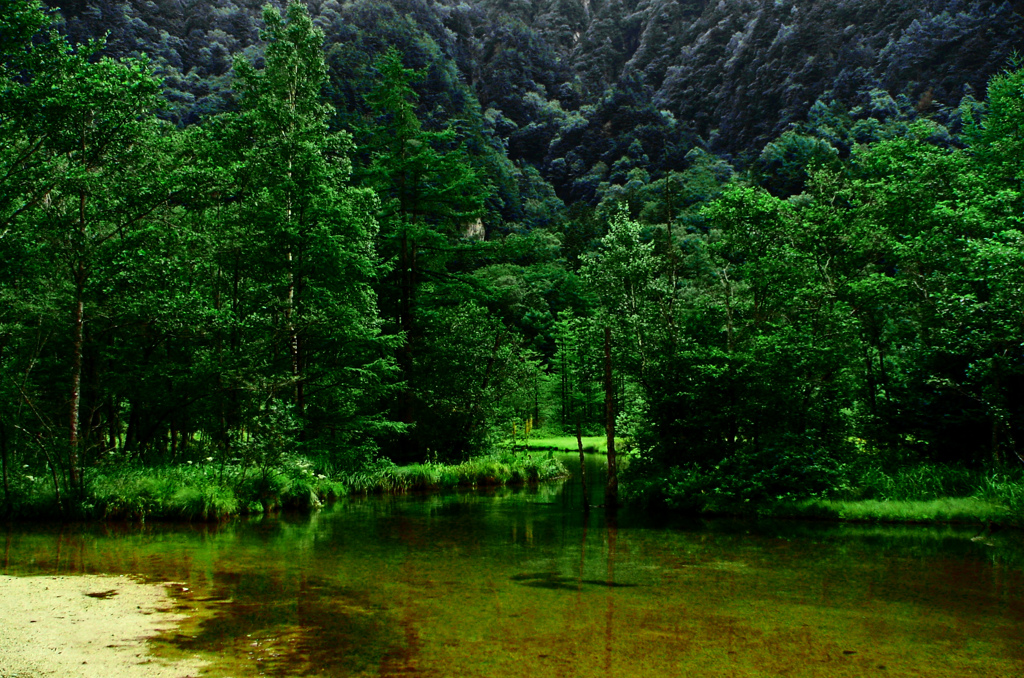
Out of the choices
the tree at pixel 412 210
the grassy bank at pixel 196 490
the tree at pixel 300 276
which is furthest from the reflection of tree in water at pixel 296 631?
the tree at pixel 412 210

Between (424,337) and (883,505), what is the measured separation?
56.2ft

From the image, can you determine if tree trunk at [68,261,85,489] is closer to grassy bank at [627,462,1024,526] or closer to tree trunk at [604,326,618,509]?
tree trunk at [604,326,618,509]

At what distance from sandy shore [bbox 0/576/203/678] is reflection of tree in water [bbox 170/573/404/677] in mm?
476

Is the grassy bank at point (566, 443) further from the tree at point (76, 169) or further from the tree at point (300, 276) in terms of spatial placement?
the tree at point (76, 169)

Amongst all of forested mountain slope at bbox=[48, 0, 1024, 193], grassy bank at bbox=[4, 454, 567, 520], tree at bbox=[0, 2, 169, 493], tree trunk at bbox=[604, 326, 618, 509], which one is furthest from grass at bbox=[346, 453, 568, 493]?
forested mountain slope at bbox=[48, 0, 1024, 193]

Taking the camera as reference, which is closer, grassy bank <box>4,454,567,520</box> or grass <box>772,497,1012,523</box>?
grassy bank <box>4,454,567,520</box>

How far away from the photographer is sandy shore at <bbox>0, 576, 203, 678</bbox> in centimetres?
591

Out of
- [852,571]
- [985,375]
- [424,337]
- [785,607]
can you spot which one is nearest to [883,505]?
[985,375]

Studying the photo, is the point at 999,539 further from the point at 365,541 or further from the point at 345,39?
the point at 345,39

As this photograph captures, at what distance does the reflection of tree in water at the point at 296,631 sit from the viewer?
6340 millimetres

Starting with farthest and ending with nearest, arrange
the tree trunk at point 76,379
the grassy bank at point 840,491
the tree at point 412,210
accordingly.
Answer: the tree at point 412,210, the grassy bank at point 840,491, the tree trunk at point 76,379

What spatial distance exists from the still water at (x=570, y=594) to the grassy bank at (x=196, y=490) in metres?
0.86

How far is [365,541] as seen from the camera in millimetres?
13180

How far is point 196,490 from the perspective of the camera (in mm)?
15352
